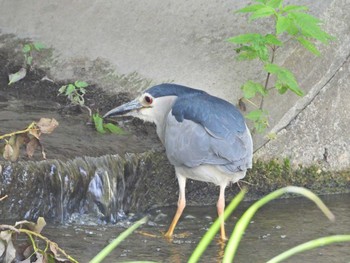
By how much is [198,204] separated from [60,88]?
4.44 ft

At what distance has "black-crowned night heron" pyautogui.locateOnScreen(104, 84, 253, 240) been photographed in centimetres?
511

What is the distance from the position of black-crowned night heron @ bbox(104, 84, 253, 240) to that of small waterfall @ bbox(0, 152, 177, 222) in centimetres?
30

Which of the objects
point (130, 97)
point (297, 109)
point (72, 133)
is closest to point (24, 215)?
point (72, 133)

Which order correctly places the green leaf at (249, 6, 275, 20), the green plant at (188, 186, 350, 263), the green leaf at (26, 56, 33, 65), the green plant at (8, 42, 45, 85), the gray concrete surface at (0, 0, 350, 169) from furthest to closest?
the green leaf at (26, 56, 33, 65), the green plant at (8, 42, 45, 85), the gray concrete surface at (0, 0, 350, 169), the green leaf at (249, 6, 275, 20), the green plant at (188, 186, 350, 263)

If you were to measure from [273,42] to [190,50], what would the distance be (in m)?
0.96

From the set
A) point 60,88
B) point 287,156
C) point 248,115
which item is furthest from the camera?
point 60,88

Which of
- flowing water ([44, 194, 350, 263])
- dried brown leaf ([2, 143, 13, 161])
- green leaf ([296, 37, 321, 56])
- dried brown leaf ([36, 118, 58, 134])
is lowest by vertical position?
flowing water ([44, 194, 350, 263])

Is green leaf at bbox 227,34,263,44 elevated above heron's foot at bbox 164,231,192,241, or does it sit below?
above

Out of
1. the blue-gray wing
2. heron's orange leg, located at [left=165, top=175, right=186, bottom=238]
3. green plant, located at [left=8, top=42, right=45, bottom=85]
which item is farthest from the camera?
green plant, located at [left=8, top=42, right=45, bottom=85]

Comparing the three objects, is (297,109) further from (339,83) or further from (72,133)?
(72,133)

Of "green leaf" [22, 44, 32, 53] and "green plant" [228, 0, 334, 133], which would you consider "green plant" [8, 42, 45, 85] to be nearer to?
"green leaf" [22, 44, 32, 53]

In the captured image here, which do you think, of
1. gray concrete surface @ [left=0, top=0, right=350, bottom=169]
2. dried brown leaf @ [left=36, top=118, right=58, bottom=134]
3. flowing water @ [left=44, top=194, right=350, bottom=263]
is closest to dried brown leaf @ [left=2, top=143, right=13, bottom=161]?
dried brown leaf @ [left=36, top=118, right=58, bottom=134]

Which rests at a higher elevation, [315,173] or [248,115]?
[248,115]

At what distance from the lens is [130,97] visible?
6.46 meters
